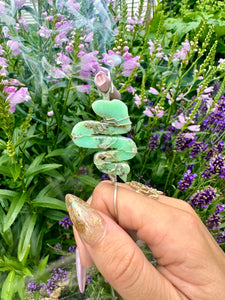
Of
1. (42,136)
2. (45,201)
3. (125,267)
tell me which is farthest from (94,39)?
(125,267)

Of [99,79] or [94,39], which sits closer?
[99,79]

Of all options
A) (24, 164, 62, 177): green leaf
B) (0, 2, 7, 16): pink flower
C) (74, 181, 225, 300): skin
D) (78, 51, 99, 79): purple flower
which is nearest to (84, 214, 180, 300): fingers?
(74, 181, 225, 300): skin

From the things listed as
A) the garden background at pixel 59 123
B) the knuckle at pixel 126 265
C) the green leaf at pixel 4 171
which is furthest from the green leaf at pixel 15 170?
the knuckle at pixel 126 265

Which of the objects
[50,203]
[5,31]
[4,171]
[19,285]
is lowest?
[19,285]

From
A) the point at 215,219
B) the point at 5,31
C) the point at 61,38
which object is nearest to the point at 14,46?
the point at 5,31

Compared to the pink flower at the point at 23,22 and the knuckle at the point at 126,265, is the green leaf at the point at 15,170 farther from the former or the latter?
the pink flower at the point at 23,22

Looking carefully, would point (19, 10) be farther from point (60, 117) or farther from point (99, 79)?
point (99, 79)

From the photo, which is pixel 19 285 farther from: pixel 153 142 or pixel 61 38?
pixel 61 38
